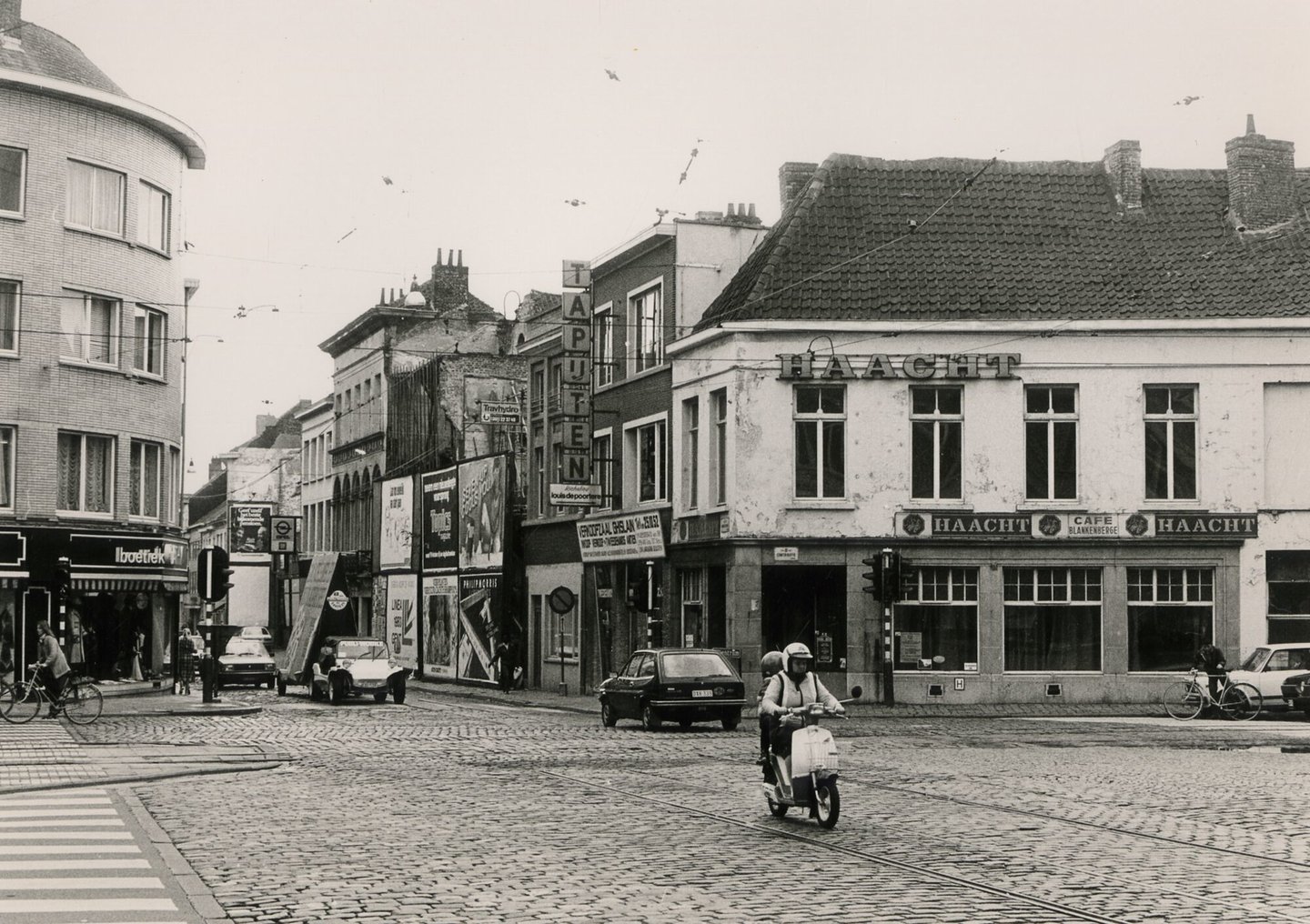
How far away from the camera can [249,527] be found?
77.2 metres

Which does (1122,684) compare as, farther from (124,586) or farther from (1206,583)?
(124,586)

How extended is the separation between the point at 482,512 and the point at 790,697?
131ft

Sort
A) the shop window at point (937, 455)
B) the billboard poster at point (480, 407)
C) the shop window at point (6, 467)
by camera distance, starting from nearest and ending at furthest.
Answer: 1. the shop window at point (937, 455)
2. the shop window at point (6, 467)
3. the billboard poster at point (480, 407)

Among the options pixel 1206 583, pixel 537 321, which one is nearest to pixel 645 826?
pixel 1206 583

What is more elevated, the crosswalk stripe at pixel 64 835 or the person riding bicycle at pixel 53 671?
the person riding bicycle at pixel 53 671

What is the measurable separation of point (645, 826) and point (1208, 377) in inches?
1005

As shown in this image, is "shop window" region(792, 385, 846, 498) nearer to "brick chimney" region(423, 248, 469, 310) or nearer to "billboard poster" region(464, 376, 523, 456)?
"billboard poster" region(464, 376, 523, 456)

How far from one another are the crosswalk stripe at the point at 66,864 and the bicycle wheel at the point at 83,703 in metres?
19.2

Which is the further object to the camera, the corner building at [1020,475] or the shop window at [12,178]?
the shop window at [12,178]

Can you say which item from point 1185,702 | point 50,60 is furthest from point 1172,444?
point 50,60

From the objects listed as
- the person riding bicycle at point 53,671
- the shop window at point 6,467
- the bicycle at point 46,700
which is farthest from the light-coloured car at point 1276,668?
the shop window at point 6,467

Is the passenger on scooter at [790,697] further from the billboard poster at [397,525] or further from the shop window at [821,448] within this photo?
the billboard poster at [397,525]

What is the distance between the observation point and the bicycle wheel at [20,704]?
3140 centimetres

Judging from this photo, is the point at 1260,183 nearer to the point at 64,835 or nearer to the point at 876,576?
the point at 876,576
